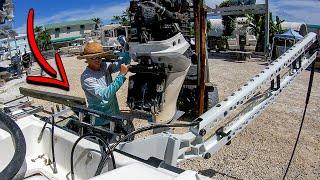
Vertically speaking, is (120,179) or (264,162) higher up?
(120,179)

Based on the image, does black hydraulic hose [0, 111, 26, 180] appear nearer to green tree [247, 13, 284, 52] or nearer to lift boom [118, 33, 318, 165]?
lift boom [118, 33, 318, 165]

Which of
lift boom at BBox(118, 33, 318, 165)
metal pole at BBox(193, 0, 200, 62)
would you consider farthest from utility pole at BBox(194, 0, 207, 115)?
lift boom at BBox(118, 33, 318, 165)

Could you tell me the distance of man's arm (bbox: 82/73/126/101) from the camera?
3.59m

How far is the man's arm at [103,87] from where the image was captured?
359 centimetres

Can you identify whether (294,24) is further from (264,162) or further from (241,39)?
(264,162)

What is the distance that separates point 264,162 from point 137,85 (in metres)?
2.51

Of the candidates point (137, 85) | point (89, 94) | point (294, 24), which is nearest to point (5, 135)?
point (89, 94)

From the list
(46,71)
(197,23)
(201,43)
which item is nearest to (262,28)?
(197,23)

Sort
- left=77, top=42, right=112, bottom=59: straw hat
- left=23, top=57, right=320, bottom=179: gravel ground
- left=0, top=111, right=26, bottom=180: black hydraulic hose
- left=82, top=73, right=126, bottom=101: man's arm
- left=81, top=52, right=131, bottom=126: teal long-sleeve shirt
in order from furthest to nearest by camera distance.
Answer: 1. left=23, top=57, right=320, bottom=179: gravel ground
2. left=77, top=42, right=112, bottom=59: straw hat
3. left=81, top=52, right=131, bottom=126: teal long-sleeve shirt
4. left=82, top=73, right=126, bottom=101: man's arm
5. left=0, top=111, right=26, bottom=180: black hydraulic hose

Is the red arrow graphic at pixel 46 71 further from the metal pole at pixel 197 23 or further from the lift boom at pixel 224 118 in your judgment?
the metal pole at pixel 197 23

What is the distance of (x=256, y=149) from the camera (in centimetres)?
631

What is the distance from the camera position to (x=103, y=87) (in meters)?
3.89

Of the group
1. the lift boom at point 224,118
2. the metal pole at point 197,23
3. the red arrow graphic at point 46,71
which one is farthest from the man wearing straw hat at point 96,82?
the metal pole at point 197,23

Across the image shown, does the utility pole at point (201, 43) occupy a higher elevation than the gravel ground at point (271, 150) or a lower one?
higher
